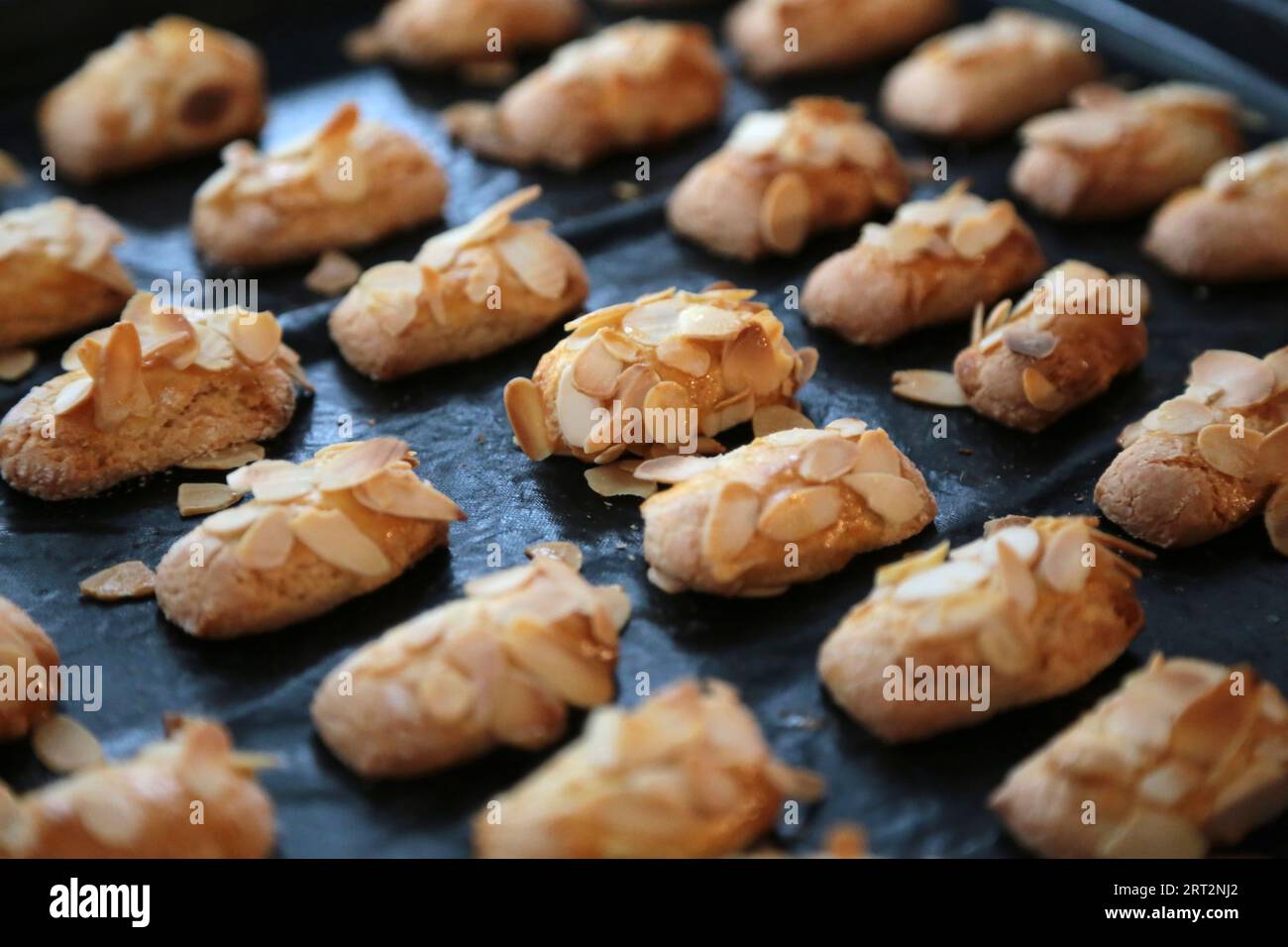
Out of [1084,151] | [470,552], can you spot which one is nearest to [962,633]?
[470,552]

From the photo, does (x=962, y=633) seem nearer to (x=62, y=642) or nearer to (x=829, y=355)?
(x=829, y=355)

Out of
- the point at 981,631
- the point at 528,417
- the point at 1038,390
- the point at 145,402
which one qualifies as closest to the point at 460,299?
the point at 528,417

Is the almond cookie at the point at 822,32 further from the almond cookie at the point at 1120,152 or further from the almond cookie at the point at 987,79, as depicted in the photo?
the almond cookie at the point at 1120,152

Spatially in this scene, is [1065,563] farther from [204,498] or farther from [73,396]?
[73,396]

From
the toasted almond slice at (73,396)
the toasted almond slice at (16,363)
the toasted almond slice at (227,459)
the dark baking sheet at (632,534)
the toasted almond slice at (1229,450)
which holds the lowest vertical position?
the dark baking sheet at (632,534)

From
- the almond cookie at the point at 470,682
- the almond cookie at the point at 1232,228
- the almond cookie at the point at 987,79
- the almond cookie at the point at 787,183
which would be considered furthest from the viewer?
the almond cookie at the point at 987,79

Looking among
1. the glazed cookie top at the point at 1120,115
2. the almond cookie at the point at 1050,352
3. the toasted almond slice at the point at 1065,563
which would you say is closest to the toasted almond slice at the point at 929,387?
the almond cookie at the point at 1050,352

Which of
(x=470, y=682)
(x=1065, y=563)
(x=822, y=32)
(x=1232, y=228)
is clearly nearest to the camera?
(x=470, y=682)
